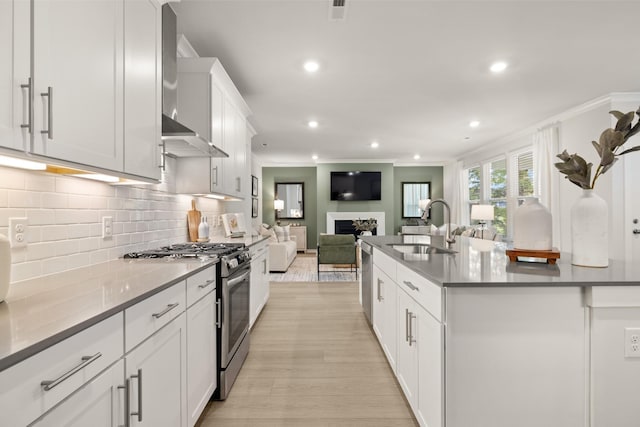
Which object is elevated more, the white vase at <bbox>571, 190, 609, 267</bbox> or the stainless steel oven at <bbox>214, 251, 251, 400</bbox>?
the white vase at <bbox>571, 190, 609, 267</bbox>

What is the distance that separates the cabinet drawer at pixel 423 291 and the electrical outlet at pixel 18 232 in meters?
1.75

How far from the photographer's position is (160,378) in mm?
1275

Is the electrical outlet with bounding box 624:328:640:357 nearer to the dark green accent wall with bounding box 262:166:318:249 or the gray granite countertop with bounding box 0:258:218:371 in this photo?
the gray granite countertop with bounding box 0:258:218:371

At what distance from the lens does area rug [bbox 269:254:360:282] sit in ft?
18.5

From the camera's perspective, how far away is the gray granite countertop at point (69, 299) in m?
0.72

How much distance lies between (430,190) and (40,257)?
9.76 meters

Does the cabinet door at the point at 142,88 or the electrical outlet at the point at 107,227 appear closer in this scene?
the cabinet door at the point at 142,88

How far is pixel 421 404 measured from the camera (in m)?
1.58

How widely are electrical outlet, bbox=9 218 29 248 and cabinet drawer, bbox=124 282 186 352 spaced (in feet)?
2.04

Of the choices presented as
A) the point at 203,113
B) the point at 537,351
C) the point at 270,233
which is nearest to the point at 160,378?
the point at 537,351

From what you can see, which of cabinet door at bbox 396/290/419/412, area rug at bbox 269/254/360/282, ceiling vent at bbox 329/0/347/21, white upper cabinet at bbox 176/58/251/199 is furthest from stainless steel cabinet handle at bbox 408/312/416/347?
area rug at bbox 269/254/360/282

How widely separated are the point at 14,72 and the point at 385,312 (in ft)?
8.03

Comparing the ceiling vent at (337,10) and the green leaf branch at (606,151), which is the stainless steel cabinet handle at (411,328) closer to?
the green leaf branch at (606,151)

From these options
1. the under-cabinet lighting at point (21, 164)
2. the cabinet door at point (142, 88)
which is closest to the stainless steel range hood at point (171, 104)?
the cabinet door at point (142, 88)
